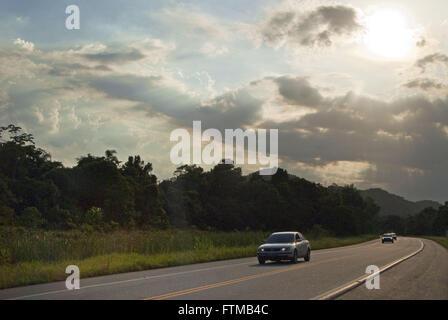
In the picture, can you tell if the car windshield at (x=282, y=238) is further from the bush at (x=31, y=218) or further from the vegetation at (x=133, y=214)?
the bush at (x=31, y=218)

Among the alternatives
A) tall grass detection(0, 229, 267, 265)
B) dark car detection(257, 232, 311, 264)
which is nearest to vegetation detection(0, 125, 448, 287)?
tall grass detection(0, 229, 267, 265)

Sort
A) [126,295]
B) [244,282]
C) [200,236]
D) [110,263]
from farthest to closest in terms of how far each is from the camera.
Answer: [200,236] < [110,263] < [244,282] < [126,295]

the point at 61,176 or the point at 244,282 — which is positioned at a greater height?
the point at 61,176

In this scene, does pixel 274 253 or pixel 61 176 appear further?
pixel 61 176

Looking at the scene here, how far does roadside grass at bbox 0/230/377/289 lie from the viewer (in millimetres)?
19719

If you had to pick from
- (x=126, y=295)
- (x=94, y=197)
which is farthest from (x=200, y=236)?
(x=94, y=197)

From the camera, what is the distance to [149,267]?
80.8 ft

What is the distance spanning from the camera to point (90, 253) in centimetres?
2719

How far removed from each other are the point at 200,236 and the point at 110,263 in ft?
48.5

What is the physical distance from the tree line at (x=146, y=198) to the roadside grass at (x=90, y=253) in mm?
28921

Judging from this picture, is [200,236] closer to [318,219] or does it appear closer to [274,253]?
[274,253]

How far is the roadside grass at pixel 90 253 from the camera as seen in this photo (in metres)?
19.7

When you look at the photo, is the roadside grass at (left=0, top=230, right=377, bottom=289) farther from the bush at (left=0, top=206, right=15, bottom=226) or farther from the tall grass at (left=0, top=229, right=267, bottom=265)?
the bush at (left=0, top=206, right=15, bottom=226)

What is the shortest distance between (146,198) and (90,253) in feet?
227
